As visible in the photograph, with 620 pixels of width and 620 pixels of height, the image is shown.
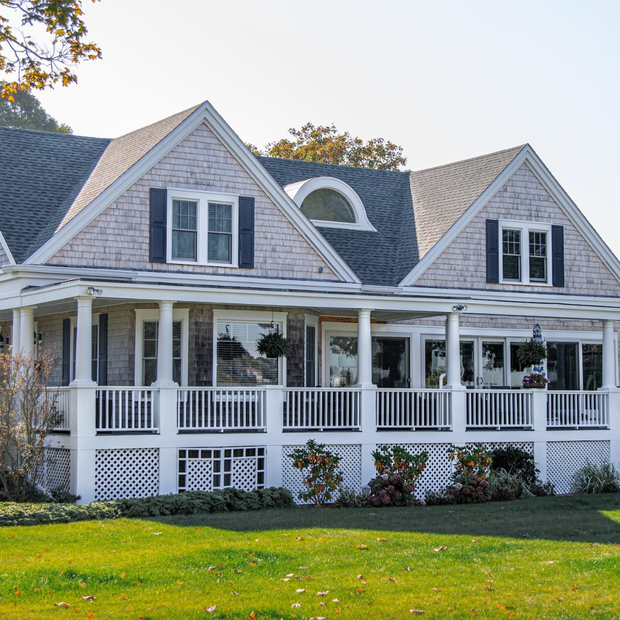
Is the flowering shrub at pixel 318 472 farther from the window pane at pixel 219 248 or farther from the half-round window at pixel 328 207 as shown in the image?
the half-round window at pixel 328 207

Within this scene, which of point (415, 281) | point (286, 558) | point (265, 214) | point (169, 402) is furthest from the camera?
point (415, 281)

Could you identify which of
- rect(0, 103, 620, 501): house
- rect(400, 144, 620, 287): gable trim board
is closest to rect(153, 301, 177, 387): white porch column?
rect(0, 103, 620, 501): house

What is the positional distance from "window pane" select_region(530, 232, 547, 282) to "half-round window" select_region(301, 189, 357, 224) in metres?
4.44

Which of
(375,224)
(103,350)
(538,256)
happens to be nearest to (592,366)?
(538,256)

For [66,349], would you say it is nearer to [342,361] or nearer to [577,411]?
[342,361]

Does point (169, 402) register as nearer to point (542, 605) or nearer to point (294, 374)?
point (294, 374)

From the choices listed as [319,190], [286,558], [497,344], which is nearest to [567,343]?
[497,344]

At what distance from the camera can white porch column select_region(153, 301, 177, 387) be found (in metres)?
16.9

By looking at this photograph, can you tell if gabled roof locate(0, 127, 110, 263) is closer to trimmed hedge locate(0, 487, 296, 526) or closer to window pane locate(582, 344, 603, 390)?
trimmed hedge locate(0, 487, 296, 526)

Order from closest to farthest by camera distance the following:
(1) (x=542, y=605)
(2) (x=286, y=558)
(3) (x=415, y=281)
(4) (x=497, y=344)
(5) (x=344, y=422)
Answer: (1) (x=542, y=605) → (2) (x=286, y=558) → (5) (x=344, y=422) → (3) (x=415, y=281) → (4) (x=497, y=344)

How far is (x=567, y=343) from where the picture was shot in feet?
80.1

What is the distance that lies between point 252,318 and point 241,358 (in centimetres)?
87

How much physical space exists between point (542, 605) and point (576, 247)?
16.1m

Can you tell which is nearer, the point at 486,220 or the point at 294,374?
the point at 294,374
